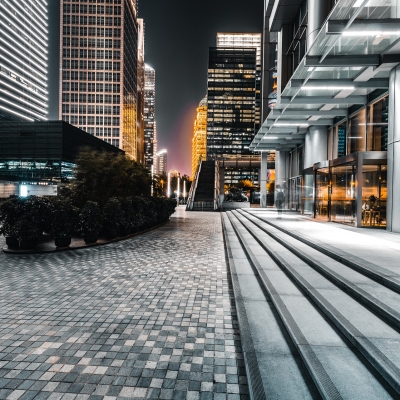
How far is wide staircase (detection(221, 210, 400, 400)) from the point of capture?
2.64m

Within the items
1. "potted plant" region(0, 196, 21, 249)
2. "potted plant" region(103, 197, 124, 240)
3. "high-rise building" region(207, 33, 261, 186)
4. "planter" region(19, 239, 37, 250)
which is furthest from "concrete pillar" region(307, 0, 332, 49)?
"high-rise building" region(207, 33, 261, 186)

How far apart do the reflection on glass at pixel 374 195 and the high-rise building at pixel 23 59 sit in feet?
465

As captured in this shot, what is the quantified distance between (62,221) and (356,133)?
52.0 feet

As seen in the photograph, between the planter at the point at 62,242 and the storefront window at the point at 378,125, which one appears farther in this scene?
the storefront window at the point at 378,125

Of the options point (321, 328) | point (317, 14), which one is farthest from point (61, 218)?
point (317, 14)

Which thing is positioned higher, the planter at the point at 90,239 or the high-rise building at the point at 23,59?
the high-rise building at the point at 23,59

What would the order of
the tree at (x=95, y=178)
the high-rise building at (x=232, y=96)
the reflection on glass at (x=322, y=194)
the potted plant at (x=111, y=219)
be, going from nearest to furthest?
the potted plant at (x=111, y=219) → the tree at (x=95, y=178) → the reflection on glass at (x=322, y=194) → the high-rise building at (x=232, y=96)

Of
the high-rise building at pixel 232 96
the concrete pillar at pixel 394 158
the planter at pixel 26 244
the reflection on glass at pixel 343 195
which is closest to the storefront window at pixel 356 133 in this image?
the reflection on glass at pixel 343 195

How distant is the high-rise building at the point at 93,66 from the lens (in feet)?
385

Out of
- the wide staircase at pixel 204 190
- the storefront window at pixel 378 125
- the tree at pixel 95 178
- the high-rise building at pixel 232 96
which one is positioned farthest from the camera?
the high-rise building at pixel 232 96

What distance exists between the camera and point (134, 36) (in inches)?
5507

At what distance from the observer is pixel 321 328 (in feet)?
11.9

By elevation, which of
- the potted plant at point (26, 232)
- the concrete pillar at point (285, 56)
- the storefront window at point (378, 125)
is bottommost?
the potted plant at point (26, 232)

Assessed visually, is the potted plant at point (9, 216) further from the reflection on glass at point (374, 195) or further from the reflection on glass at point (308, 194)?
the reflection on glass at point (308, 194)
